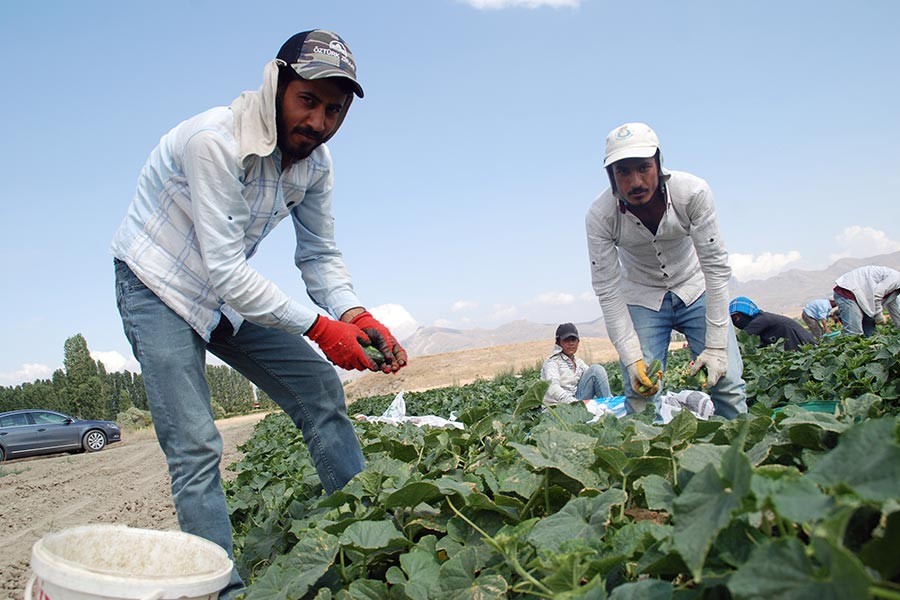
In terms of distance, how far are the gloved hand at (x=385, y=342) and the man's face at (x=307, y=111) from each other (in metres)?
0.77

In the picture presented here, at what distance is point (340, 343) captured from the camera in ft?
8.43

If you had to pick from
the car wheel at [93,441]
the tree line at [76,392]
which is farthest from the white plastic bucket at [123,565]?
the tree line at [76,392]

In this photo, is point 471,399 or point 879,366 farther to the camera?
point 471,399

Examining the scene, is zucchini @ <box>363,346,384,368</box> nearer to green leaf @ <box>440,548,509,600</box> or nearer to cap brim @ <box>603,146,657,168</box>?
green leaf @ <box>440,548,509,600</box>

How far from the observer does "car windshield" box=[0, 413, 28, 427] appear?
53.2 ft

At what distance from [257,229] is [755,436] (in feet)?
6.26

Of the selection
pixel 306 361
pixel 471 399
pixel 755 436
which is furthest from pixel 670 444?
pixel 471 399

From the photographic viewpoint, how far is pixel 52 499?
8.62m

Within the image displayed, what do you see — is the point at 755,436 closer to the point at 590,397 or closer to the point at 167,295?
the point at 167,295

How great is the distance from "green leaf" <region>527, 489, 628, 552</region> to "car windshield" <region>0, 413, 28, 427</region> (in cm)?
1841

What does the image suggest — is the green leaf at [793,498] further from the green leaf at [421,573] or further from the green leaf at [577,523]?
the green leaf at [421,573]

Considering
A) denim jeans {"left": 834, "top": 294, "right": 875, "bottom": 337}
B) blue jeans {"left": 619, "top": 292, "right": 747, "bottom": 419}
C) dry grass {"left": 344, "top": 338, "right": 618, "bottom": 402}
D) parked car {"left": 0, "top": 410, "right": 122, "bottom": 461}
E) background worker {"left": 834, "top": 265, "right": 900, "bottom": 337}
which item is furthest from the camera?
dry grass {"left": 344, "top": 338, "right": 618, "bottom": 402}

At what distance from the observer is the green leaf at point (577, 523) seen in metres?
1.32

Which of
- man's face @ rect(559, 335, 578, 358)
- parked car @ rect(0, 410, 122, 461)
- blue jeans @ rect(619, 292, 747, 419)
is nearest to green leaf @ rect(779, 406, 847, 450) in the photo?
blue jeans @ rect(619, 292, 747, 419)
